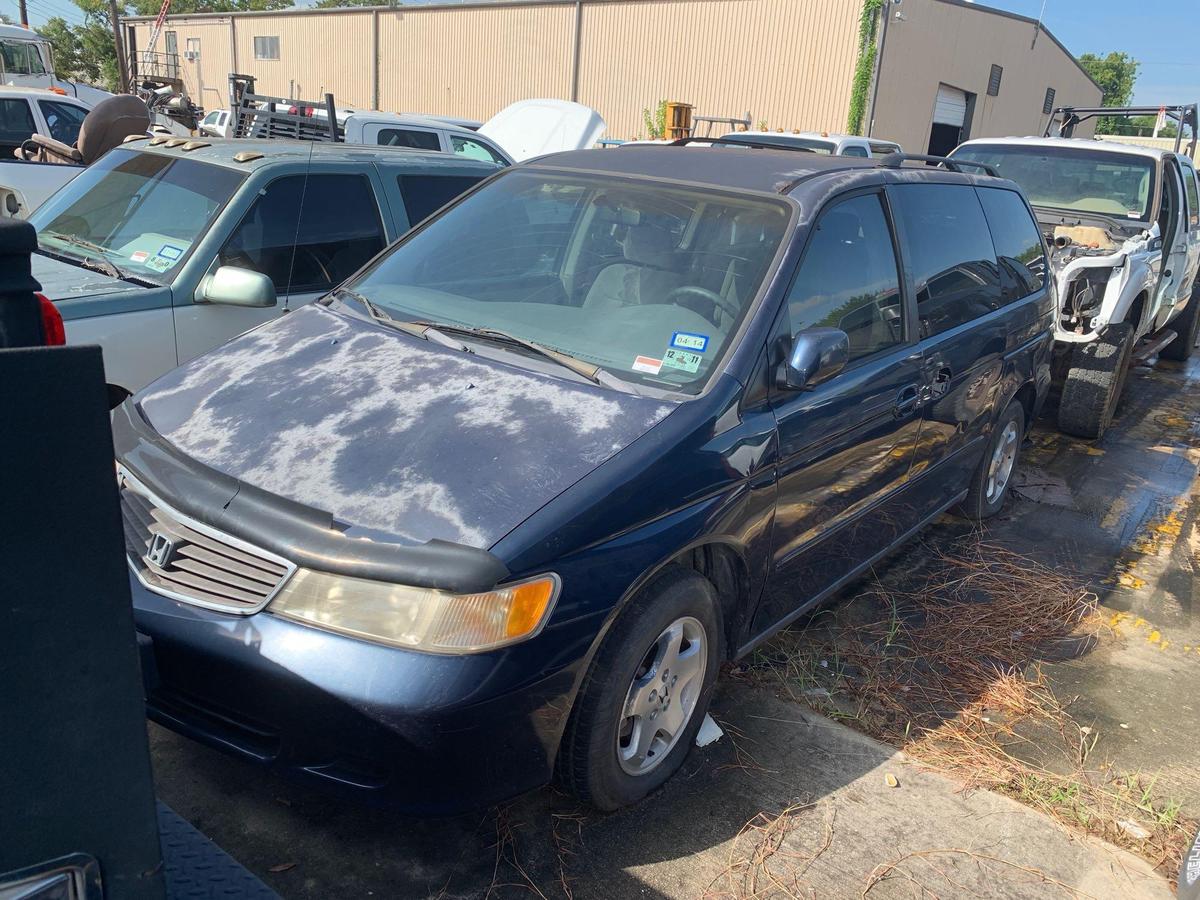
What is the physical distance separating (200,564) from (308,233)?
2826mm

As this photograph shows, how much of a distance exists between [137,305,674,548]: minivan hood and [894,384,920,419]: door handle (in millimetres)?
1322

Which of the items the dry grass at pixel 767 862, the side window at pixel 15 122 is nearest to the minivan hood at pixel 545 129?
the side window at pixel 15 122

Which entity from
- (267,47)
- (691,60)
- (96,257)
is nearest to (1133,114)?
(96,257)

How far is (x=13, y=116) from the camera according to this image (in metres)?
11.3

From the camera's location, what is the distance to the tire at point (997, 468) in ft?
16.1

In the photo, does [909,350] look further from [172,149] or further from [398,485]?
[172,149]

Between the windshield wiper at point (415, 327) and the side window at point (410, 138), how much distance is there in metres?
6.91

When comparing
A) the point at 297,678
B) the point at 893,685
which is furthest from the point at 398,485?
the point at 893,685

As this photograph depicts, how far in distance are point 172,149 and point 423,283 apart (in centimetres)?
241

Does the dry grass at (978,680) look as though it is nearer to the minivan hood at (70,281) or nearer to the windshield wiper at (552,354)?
the windshield wiper at (552,354)

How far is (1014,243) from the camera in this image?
496 centimetres

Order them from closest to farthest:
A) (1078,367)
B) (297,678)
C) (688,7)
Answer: (297,678), (1078,367), (688,7)

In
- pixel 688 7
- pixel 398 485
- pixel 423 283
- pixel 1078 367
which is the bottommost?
pixel 1078 367

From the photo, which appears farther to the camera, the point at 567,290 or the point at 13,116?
the point at 13,116
